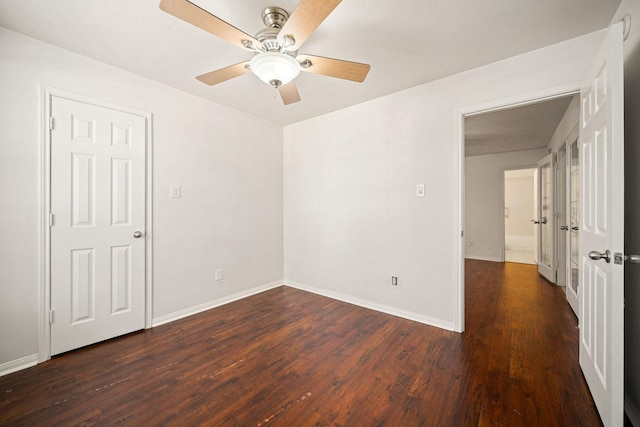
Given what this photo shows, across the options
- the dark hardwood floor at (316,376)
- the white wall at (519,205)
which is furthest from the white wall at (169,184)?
the white wall at (519,205)

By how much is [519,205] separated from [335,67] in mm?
10977

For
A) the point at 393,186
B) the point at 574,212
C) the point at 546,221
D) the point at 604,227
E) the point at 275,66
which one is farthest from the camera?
the point at 546,221

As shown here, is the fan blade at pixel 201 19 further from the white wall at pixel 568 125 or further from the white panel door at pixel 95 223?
the white wall at pixel 568 125

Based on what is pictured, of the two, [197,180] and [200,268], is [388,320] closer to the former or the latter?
[200,268]

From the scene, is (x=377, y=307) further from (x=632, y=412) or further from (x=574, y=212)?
(x=574, y=212)

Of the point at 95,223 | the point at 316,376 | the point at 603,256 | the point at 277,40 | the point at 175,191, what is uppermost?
the point at 277,40

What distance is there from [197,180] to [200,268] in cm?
103

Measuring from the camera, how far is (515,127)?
163 inches

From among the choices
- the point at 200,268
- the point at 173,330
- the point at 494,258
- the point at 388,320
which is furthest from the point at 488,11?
the point at 494,258

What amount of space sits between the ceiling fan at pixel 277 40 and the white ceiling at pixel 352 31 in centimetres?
24

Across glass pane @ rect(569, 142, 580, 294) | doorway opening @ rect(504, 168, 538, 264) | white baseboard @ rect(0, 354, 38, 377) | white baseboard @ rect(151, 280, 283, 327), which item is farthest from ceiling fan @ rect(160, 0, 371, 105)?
doorway opening @ rect(504, 168, 538, 264)

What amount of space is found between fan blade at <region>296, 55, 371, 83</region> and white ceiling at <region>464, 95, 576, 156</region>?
1754 mm

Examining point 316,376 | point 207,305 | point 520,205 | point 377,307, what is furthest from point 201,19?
point 520,205

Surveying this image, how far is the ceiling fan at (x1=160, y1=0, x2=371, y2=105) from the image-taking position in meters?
1.22
